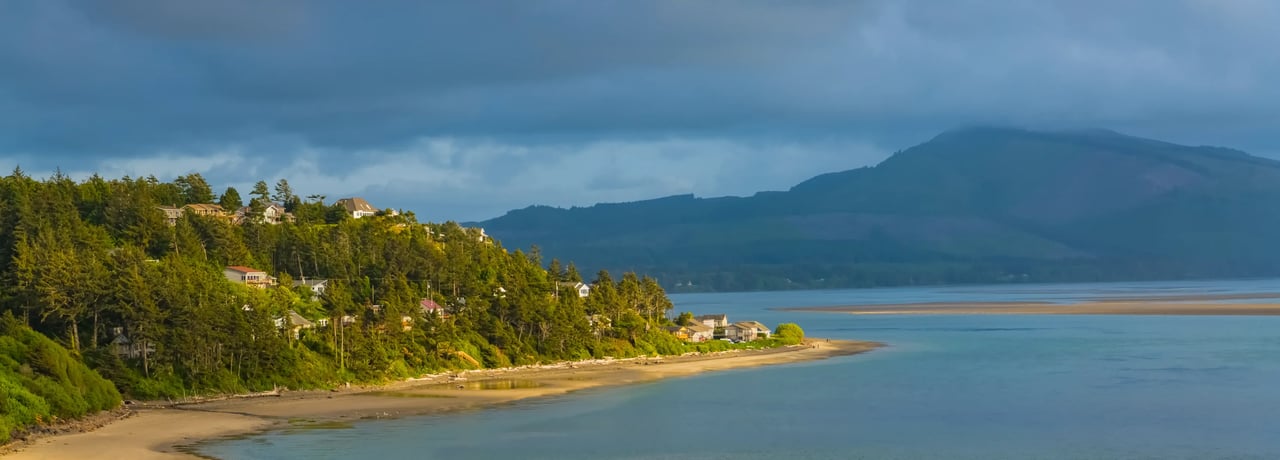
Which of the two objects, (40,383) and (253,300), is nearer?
(40,383)

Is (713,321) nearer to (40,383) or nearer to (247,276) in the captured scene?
(247,276)

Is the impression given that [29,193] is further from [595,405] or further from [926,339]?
[926,339]

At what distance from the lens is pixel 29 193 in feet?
300

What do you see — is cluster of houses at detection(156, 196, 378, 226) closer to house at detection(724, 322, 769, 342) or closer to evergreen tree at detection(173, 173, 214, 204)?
evergreen tree at detection(173, 173, 214, 204)

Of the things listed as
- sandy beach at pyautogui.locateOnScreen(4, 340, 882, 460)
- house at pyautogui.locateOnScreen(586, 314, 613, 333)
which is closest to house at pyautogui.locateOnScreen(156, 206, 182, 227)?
sandy beach at pyautogui.locateOnScreen(4, 340, 882, 460)

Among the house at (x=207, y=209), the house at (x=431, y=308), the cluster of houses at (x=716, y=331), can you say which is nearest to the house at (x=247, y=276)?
the house at (x=431, y=308)

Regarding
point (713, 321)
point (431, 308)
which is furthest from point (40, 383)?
point (713, 321)

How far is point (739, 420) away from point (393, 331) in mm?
27986

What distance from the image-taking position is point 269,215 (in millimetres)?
116188

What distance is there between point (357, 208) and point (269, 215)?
1234 cm

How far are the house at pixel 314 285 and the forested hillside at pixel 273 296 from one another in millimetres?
1088

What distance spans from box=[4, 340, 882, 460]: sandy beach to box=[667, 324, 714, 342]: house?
301 inches

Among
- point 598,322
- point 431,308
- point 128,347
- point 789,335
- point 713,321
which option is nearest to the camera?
point 128,347

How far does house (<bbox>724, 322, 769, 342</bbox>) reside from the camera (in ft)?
380
